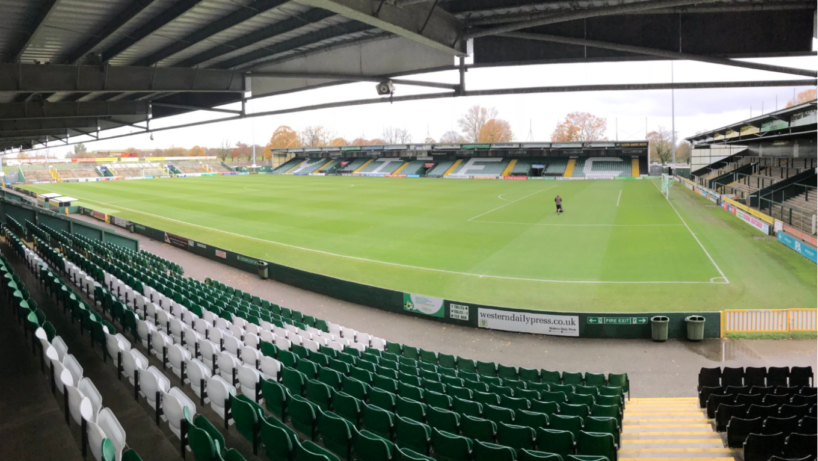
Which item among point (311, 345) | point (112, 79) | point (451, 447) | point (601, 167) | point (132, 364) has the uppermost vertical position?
point (112, 79)

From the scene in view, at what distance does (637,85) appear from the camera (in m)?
6.71

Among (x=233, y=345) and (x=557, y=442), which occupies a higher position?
(x=233, y=345)

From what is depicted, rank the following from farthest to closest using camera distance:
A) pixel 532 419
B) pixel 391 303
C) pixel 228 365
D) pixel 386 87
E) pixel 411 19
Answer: pixel 391 303 < pixel 228 365 < pixel 386 87 < pixel 532 419 < pixel 411 19

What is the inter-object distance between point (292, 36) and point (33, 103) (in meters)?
9.82

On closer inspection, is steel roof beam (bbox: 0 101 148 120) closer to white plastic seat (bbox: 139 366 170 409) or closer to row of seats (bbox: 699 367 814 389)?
white plastic seat (bbox: 139 366 170 409)

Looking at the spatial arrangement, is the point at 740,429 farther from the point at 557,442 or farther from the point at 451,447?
the point at 451,447

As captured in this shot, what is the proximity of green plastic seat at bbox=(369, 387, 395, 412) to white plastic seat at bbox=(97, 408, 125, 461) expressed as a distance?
324 centimetres

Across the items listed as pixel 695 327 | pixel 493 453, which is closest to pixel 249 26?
pixel 493 453

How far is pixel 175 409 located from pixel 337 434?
1.88m

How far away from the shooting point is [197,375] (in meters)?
7.41

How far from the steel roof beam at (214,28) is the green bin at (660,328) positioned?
40.2 ft

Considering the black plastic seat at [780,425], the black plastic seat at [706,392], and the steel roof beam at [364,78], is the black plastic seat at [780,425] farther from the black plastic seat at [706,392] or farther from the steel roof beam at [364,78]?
the steel roof beam at [364,78]

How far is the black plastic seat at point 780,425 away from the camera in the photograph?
6574 millimetres

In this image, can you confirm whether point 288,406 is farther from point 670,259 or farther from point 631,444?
point 670,259
